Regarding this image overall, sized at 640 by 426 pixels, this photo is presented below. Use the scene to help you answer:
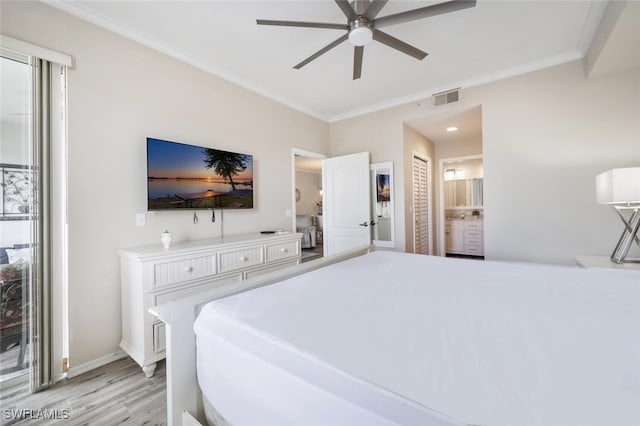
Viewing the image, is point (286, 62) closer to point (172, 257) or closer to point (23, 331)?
point (172, 257)

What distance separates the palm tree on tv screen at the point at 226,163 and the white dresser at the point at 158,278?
31.6 inches

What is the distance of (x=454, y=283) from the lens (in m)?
1.42

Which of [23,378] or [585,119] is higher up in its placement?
[585,119]

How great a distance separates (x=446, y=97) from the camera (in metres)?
3.37

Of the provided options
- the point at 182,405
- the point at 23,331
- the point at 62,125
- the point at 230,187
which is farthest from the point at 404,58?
the point at 23,331

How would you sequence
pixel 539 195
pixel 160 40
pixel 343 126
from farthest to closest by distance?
1. pixel 343 126
2. pixel 539 195
3. pixel 160 40

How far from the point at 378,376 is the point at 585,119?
139 inches

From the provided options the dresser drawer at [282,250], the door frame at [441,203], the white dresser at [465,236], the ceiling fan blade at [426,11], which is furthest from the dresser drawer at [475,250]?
the ceiling fan blade at [426,11]

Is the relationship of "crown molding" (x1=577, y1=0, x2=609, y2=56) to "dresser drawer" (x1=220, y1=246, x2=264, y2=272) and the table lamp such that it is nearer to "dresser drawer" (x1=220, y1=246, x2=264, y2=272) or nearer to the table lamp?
the table lamp

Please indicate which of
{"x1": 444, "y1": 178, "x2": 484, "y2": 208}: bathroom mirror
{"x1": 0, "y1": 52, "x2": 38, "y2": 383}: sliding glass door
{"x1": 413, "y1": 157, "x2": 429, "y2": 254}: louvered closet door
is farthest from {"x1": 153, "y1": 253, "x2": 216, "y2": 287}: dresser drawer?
{"x1": 444, "y1": 178, "x2": 484, "y2": 208}: bathroom mirror

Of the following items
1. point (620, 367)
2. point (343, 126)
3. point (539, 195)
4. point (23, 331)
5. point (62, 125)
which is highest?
point (343, 126)

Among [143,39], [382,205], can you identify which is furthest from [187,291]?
[382,205]

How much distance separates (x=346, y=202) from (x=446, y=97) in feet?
6.40

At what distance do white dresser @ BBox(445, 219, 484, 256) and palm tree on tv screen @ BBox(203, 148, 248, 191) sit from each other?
494 centimetres
